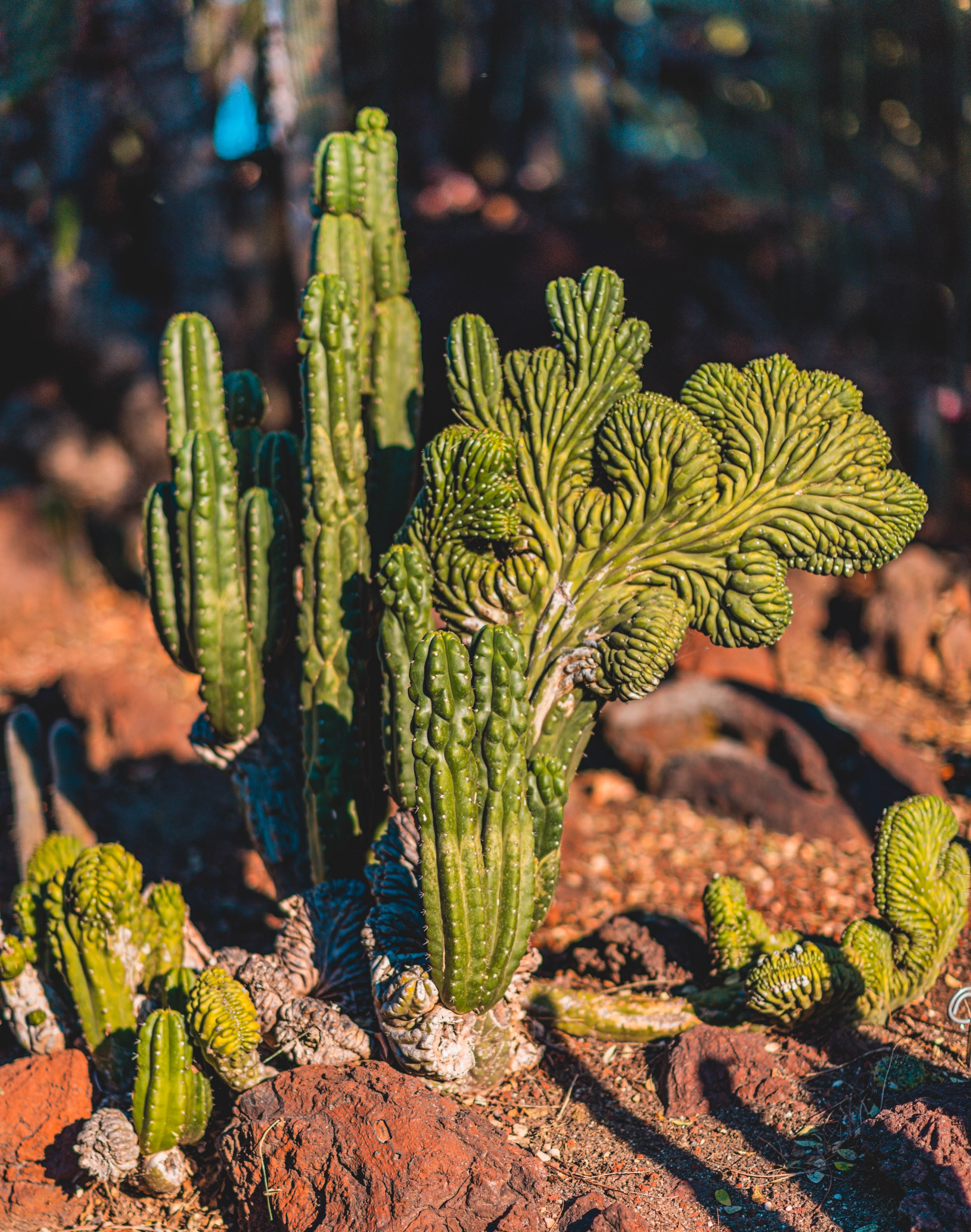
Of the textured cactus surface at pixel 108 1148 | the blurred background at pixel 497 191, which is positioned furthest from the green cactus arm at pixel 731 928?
the blurred background at pixel 497 191

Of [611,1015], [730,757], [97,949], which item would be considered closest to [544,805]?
[611,1015]

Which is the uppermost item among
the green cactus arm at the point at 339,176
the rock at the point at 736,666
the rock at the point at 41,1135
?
the green cactus arm at the point at 339,176

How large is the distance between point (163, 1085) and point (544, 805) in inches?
47.9

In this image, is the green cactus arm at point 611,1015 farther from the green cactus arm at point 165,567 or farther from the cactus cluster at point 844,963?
the green cactus arm at point 165,567

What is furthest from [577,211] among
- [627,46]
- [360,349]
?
[360,349]

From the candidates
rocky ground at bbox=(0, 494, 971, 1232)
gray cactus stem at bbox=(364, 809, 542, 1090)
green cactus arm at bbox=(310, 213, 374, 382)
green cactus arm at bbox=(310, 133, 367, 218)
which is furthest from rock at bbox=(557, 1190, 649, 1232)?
green cactus arm at bbox=(310, 133, 367, 218)

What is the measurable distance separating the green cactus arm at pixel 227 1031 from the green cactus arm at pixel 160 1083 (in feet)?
0.21

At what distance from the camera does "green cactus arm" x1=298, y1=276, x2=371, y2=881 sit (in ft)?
10.3

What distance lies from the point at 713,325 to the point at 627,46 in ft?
14.4

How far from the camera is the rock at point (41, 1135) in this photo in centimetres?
285

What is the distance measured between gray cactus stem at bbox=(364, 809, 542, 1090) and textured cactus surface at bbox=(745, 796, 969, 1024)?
2.29 feet

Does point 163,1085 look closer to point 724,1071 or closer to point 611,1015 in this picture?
point 611,1015

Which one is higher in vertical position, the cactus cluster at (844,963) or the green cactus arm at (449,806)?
the green cactus arm at (449,806)

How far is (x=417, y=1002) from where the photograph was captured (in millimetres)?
2734
